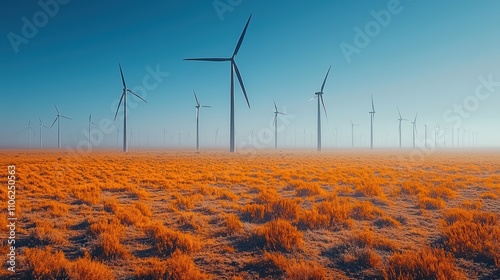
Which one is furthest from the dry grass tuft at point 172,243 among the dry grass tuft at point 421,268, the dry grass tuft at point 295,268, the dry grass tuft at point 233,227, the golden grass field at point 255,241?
the dry grass tuft at point 421,268

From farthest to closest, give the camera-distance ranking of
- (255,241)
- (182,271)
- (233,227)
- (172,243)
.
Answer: (233,227) < (255,241) < (172,243) < (182,271)

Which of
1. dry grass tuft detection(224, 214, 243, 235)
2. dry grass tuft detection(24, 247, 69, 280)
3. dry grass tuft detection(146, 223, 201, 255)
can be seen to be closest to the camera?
dry grass tuft detection(24, 247, 69, 280)

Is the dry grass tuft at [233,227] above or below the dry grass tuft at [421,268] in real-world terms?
below

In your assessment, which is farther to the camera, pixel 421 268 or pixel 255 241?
pixel 255 241

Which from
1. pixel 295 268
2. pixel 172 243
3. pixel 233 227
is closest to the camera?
pixel 295 268

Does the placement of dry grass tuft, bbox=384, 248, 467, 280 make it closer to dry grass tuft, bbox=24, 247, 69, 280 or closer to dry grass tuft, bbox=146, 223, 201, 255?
dry grass tuft, bbox=146, 223, 201, 255

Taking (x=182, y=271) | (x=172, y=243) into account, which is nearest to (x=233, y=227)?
(x=172, y=243)

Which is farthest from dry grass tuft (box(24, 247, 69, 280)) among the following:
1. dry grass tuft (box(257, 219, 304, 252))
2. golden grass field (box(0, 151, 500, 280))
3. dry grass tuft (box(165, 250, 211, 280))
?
dry grass tuft (box(257, 219, 304, 252))

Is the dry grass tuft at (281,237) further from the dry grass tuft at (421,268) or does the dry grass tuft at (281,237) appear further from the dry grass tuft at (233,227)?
the dry grass tuft at (421,268)

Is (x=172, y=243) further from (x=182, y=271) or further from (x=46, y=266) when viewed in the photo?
(x=46, y=266)

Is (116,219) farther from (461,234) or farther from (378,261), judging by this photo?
(461,234)

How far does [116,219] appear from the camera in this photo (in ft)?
35.0

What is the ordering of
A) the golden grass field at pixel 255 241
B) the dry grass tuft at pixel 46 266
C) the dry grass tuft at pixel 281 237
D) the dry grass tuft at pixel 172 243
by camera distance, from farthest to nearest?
the dry grass tuft at pixel 281 237
the dry grass tuft at pixel 172 243
the golden grass field at pixel 255 241
the dry grass tuft at pixel 46 266

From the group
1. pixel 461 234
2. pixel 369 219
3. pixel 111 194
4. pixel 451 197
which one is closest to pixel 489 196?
pixel 451 197
